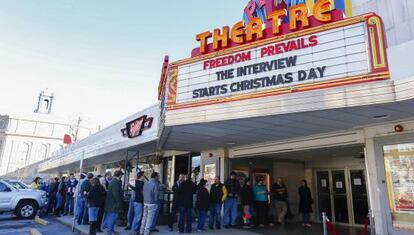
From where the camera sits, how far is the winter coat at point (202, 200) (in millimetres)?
9929

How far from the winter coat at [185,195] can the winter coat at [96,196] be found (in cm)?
230

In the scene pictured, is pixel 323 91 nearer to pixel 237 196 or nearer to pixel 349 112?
pixel 349 112

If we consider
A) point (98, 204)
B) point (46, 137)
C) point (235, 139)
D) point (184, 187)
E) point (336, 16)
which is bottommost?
point (98, 204)

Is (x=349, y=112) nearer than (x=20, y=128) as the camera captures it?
Yes

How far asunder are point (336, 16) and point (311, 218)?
993 cm

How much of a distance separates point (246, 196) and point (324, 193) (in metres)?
4.56

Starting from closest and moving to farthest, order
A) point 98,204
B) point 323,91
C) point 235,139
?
point 323,91 < point 98,204 < point 235,139

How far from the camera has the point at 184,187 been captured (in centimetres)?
952

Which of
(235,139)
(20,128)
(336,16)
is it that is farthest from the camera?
(20,128)

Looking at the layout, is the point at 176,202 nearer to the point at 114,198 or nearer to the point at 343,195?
the point at 114,198

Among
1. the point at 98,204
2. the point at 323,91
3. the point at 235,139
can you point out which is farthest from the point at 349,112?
the point at 98,204

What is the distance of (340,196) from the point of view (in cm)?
1313

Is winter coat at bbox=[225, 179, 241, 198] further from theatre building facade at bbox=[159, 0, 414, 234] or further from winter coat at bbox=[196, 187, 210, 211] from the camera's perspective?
theatre building facade at bbox=[159, 0, 414, 234]

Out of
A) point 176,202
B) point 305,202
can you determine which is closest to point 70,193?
point 176,202
